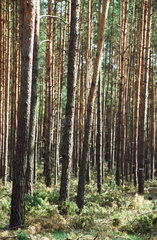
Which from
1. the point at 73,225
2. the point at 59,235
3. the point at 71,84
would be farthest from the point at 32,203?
the point at 71,84

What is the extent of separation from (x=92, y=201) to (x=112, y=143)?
12113 mm

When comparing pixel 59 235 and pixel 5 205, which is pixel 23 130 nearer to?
pixel 59 235

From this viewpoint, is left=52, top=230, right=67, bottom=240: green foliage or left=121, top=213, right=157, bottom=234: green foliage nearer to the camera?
left=52, top=230, right=67, bottom=240: green foliage

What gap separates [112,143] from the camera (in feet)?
74.2

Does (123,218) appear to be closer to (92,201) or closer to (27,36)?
(92,201)

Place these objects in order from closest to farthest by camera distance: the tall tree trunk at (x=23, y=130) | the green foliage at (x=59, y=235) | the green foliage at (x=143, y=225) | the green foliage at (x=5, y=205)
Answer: the green foliage at (x=59, y=235), the tall tree trunk at (x=23, y=130), the green foliage at (x=143, y=225), the green foliage at (x=5, y=205)

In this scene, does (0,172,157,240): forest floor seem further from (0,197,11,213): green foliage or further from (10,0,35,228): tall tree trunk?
(10,0,35,228): tall tree trunk

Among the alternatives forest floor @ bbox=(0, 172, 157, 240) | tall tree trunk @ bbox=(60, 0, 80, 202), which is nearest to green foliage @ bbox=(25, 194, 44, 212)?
forest floor @ bbox=(0, 172, 157, 240)

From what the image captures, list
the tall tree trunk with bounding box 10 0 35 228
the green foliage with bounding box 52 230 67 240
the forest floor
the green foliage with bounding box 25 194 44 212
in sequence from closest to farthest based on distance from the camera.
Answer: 1. the forest floor
2. the green foliage with bounding box 52 230 67 240
3. the tall tree trunk with bounding box 10 0 35 228
4. the green foliage with bounding box 25 194 44 212

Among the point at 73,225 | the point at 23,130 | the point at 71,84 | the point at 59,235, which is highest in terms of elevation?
the point at 71,84

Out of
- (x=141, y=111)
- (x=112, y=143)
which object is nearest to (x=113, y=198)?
(x=141, y=111)

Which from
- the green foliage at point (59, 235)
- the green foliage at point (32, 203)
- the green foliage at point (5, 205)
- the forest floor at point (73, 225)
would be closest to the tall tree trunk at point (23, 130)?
the forest floor at point (73, 225)

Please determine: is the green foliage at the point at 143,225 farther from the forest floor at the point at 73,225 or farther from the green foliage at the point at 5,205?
the green foliage at the point at 5,205

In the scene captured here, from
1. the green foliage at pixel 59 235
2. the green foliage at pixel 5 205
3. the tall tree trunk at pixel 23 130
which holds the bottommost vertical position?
the green foliage at pixel 5 205
